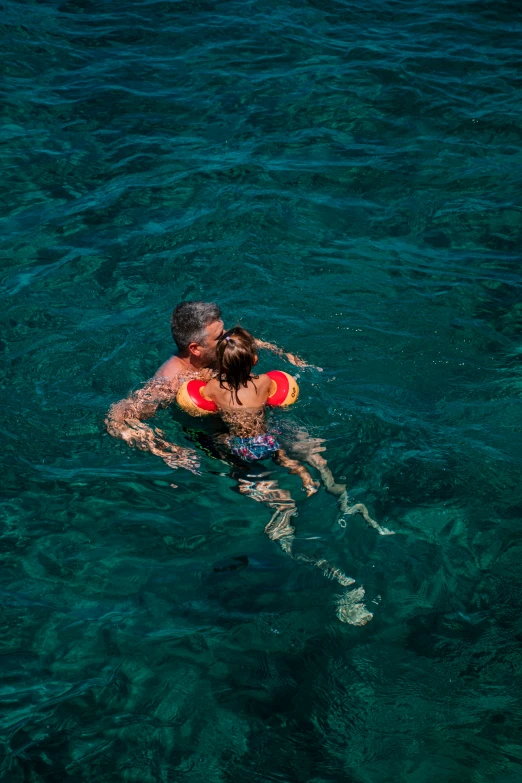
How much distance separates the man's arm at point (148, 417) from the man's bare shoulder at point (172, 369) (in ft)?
0.17

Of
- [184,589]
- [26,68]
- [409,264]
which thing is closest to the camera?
[184,589]

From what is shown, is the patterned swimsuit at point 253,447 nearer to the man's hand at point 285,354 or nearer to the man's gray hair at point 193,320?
the man's gray hair at point 193,320

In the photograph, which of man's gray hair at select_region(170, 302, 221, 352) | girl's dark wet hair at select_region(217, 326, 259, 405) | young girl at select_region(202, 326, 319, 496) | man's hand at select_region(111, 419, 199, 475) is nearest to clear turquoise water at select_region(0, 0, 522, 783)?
man's hand at select_region(111, 419, 199, 475)

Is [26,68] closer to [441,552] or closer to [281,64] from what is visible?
[281,64]

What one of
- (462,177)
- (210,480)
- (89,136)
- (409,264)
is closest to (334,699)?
(210,480)

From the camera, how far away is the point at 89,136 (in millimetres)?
11734

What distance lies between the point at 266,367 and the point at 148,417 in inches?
62.4

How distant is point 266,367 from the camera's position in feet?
26.8

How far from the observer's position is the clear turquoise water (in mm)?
5355

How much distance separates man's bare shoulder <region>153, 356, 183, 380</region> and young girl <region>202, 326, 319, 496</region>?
76 centimetres

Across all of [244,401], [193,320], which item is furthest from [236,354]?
[193,320]

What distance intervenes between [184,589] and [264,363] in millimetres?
2788

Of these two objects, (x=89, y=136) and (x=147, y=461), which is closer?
(x=147, y=461)

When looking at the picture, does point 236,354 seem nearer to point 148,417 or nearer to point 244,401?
point 244,401
